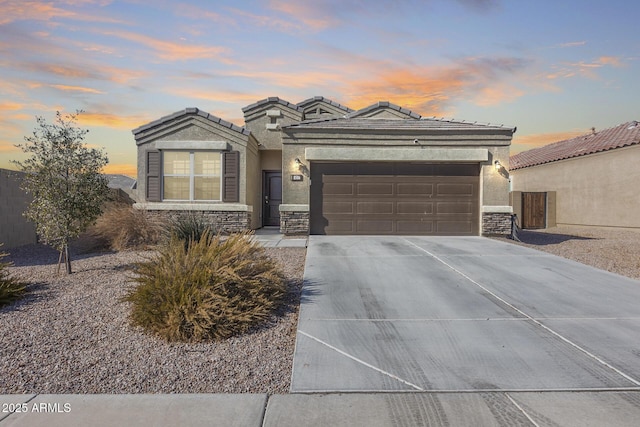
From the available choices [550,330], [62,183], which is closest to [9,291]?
[62,183]

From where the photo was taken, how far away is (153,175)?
50.2 ft

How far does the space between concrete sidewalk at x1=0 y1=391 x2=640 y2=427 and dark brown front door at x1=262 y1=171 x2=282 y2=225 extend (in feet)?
50.5

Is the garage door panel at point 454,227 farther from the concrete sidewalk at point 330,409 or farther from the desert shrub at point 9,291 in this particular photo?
the desert shrub at point 9,291

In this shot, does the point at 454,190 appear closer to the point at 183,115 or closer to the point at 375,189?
the point at 375,189

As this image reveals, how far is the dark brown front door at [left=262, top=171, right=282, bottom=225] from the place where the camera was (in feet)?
62.4

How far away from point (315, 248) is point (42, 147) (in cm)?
648

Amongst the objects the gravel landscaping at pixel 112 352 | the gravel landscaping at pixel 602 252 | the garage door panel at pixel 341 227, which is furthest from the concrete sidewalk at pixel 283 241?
the gravel landscaping at pixel 602 252

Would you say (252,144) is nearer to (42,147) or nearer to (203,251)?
(42,147)

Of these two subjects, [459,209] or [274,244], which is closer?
[274,244]

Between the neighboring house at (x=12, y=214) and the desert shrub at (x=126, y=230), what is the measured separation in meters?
2.46

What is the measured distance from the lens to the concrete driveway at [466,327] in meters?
4.11

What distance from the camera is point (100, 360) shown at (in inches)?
178

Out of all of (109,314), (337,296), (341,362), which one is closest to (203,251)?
(109,314)

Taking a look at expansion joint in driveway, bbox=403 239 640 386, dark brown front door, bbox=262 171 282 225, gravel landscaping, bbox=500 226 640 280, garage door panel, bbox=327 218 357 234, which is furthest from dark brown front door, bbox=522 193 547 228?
expansion joint in driveway, bbox=403 239 640 386
